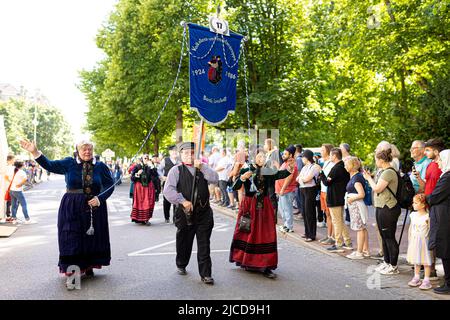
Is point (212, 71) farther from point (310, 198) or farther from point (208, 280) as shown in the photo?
point (208, 280)

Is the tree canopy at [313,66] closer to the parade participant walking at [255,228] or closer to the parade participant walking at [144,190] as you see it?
the parade participant walking at [144,190]

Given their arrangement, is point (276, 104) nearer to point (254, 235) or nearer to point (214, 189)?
point (214, 189)

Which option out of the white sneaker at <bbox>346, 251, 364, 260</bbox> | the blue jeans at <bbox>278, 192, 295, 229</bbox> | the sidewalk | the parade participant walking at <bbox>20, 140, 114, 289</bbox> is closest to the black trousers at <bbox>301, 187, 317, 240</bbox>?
the sidewalk

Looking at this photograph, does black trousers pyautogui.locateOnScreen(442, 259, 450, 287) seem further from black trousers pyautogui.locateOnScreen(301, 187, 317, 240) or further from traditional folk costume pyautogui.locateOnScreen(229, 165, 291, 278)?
black trousers pyautogui.locateOnScreen(301, 187, 317, 240)

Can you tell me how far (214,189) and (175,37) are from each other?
1030cm

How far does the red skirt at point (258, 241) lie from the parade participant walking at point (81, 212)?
1.93 meters

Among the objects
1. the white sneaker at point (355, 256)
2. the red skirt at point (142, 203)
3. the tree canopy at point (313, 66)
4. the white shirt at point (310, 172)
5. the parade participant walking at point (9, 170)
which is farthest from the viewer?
the tree canopy at point (313, 66)

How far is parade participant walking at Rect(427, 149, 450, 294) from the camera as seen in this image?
227 inches

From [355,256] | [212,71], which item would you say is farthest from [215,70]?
[355,256]

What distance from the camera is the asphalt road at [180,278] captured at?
577 cm

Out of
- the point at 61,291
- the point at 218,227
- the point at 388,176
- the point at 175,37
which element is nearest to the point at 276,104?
the point at 175,37

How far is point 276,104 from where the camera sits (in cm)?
2420

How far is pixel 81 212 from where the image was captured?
6371 millimetres

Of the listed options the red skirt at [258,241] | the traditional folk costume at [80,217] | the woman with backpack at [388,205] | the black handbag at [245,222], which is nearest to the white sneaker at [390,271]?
the woman with backpack at [388,205]
